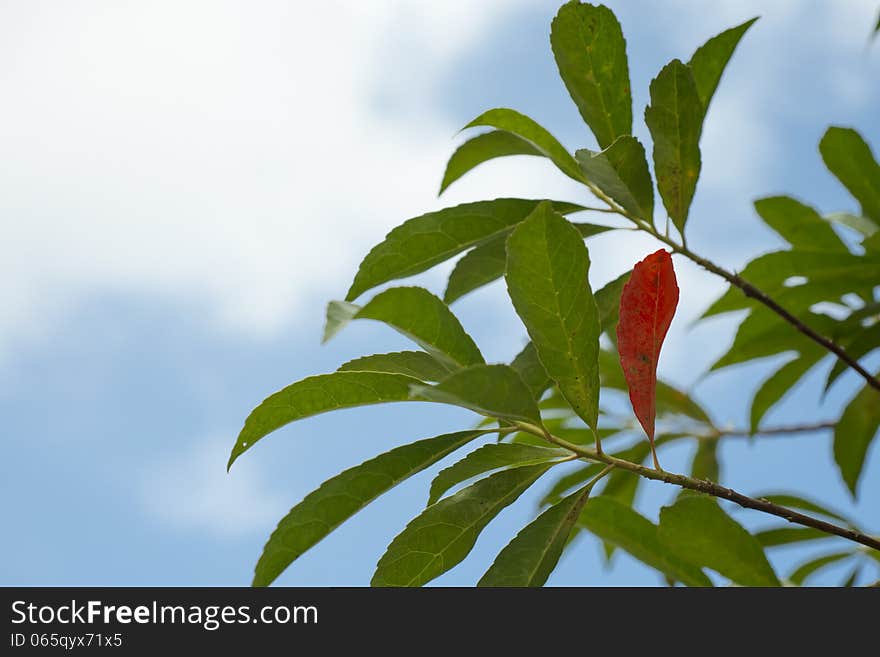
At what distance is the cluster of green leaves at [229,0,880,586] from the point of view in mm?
933

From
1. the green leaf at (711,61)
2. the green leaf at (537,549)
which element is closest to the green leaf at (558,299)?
the green leaf at (537,549)

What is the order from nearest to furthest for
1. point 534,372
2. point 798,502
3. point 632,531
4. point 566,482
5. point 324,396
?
point 324,396 < point 534,372 < point 632,531 < point 798,502 < point 566,482

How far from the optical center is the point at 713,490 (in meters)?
0.99

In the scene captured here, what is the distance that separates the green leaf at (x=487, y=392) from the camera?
80cm

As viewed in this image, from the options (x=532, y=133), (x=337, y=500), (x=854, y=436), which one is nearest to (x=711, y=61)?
(x=532, y=133)

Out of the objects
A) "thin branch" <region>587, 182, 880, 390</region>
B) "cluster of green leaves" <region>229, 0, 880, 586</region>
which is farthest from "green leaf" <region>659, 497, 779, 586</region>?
"thin branch" <region>587, 182, 880, 390</region>

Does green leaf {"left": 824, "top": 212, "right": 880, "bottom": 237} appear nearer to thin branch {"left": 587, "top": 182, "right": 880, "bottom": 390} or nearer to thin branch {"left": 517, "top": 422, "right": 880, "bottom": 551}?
thin branch {"left": 587, "top": 182, "right": 880, "bottom": 390}

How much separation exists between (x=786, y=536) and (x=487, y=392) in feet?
3.78

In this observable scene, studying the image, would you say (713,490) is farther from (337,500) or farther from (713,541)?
(337,500)

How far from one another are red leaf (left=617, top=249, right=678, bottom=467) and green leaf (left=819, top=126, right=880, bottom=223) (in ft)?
3.14

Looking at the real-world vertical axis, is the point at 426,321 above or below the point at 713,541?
above
